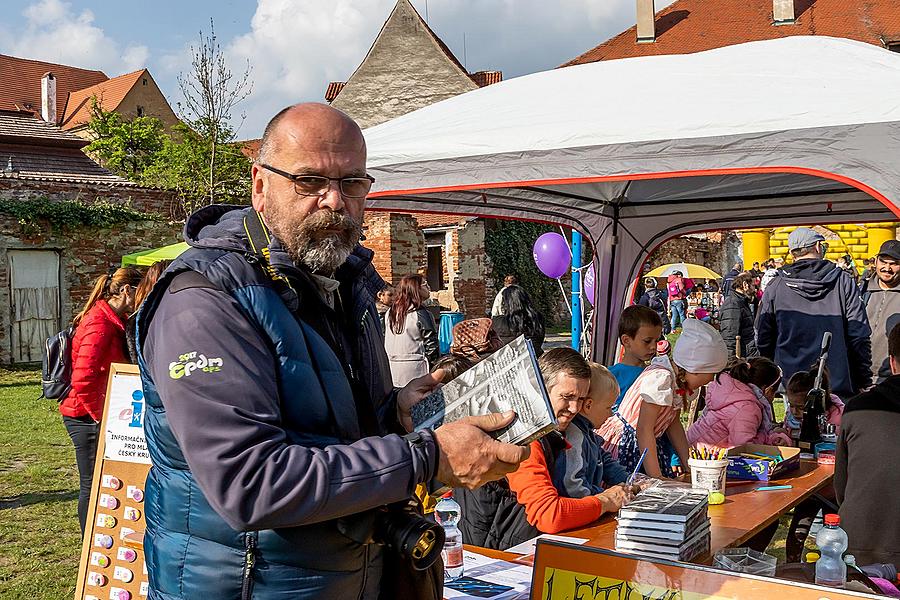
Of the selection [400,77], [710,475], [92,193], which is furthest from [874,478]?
[400,77]

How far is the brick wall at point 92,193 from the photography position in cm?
1750

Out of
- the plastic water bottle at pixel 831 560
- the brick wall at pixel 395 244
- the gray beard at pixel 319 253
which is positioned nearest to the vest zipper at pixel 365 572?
the gray beard at pixel 319 253

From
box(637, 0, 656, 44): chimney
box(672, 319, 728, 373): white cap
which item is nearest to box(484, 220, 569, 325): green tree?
box(637, 0, 656, 44): chimney

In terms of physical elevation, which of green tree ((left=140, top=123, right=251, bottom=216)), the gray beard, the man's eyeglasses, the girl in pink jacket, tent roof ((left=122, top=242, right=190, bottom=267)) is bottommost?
the girl in pink jacket

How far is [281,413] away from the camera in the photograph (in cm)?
159

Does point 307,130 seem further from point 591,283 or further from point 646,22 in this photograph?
point 646,22

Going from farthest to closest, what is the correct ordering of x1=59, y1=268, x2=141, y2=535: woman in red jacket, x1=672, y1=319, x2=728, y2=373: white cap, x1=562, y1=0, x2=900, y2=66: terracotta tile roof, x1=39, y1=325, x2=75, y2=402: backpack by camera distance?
x1=562, y1=0, x2=900, y2=66: terracotta tile roof < x1=39, y1=325, x2=75, y2=402: backpack < x1=59, y1=268, x2=141, y2=535: woman in red jacket < x1=672, y1=319, x2=728, y2=373: white cap

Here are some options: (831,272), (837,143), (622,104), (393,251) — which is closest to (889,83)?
(837,143)

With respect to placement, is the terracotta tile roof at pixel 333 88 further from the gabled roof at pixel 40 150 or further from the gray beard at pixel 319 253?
the gray beard at pixel 319 253

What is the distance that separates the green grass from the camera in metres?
5.18

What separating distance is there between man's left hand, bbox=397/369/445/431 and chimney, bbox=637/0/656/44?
3376cm

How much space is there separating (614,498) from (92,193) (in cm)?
1774

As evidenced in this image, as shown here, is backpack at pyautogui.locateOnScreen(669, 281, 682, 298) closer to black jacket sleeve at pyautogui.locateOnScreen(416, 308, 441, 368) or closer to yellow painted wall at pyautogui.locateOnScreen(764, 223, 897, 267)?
yellow painted wall at pyautogui.locateOnScreen(764, 223, 897, 267)

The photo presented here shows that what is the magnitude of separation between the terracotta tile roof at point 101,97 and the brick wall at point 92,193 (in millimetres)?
37913
